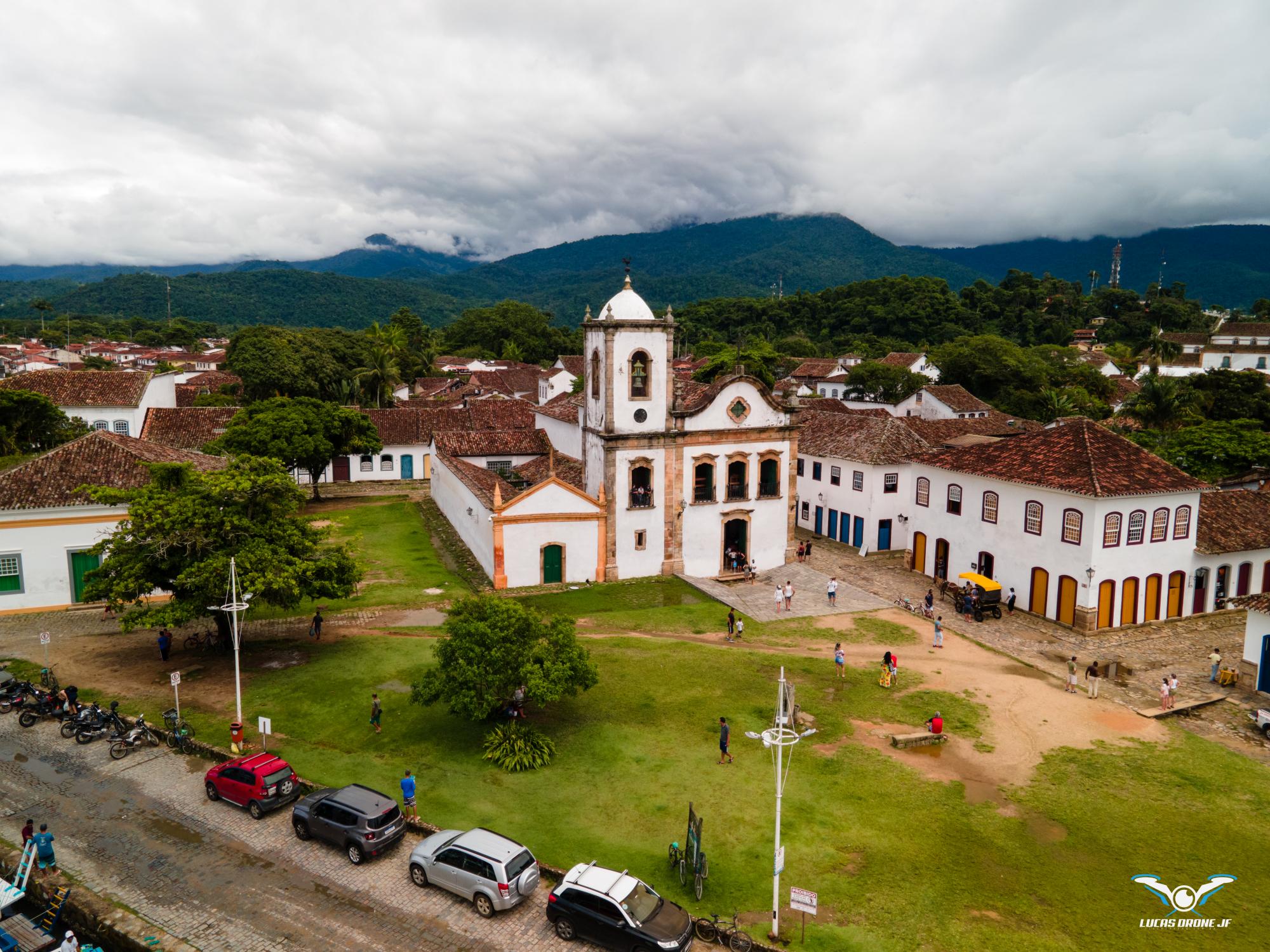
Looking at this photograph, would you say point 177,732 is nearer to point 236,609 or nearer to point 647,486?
point 236,609

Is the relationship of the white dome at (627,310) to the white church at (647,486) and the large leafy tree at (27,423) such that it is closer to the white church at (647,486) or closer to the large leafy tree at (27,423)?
the white church at (647,486)

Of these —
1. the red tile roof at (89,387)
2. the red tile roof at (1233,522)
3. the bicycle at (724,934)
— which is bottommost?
the bicycle at (724,934)

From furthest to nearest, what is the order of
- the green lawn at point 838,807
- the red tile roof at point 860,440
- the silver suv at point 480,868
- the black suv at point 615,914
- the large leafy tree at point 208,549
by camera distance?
the red tile roof at point 860,440
the large leafy tree at point 208,549
the green lawn at point 838,807
the silver suv at point 480,868
the black suv at point 615,914

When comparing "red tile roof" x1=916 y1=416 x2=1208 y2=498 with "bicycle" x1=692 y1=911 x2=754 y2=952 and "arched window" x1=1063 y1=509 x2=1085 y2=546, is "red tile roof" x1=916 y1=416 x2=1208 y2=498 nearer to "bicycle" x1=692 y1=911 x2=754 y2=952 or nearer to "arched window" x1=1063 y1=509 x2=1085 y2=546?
"arched window" x1=1063 y1=509 x2=1085 y2=546

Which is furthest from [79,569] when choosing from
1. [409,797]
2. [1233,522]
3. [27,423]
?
[1233,522]

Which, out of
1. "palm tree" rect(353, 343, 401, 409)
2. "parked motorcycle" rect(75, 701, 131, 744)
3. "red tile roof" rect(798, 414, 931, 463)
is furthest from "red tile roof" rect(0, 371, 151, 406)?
"red tile roof" rect(798, 414, 931, 463)

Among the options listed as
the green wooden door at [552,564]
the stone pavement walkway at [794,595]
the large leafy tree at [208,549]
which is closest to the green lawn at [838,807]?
the large leafy tree at [208,549]

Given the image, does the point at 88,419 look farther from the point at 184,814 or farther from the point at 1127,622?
the point at 1127,622
